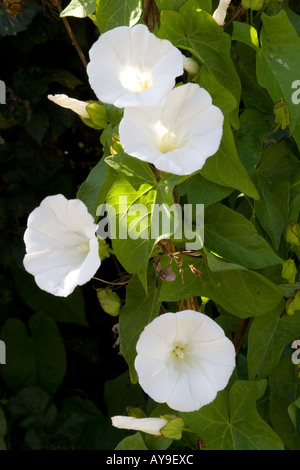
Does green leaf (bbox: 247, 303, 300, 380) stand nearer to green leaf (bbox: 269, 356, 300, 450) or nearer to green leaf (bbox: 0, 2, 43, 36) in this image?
green leaf (bbox: 269, 356, 300, 450)

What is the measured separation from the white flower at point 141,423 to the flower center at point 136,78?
1.29 ft

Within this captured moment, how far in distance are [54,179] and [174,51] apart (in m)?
0.77

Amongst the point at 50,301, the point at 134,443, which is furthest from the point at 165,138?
the point at 50,301

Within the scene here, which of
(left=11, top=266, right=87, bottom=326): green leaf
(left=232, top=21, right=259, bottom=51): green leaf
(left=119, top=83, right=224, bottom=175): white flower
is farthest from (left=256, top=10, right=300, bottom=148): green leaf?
(left=11, top=266, right=87, bottom=326): green leaf

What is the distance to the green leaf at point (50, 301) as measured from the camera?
146cm

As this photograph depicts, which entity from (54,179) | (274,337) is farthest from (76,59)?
(274,337)

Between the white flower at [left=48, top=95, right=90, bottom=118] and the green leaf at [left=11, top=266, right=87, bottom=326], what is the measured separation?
2.33 feet

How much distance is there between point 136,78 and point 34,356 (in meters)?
0.93

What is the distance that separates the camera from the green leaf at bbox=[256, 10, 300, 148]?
0.80 metres

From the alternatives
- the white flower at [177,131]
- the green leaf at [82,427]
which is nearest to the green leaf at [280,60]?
the white flower at [177,131]

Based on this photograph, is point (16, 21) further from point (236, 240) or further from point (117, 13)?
point (236, 240)

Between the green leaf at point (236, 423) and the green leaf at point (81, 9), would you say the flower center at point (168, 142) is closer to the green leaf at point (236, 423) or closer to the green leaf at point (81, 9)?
the green leaf at point (81, 9)

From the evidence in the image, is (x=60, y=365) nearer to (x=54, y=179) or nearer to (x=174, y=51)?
(x=54, y=179)

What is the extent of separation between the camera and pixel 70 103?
79 centimetres
